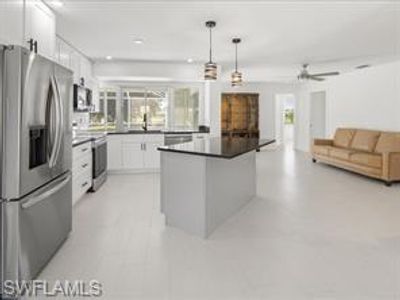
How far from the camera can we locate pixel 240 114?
38.4 ft

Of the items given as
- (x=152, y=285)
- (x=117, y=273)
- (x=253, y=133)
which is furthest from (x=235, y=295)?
(x=253, y=133)

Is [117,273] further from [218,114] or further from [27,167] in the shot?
[218,114]

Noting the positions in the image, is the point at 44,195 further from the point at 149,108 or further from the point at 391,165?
the point at 149,108

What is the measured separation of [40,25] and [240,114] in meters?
8.84

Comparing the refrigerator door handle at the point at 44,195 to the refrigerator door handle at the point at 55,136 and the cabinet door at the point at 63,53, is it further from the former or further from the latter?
the cabinet door at the point at 63,53

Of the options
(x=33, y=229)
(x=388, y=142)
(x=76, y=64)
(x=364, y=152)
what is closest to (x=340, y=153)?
(x=364, y=152)

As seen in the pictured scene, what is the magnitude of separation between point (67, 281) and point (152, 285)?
0.65 m

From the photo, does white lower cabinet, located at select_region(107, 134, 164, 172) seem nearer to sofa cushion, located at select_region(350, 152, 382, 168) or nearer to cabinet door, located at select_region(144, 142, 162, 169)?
cabinet door, located at select_region(144, 142, 162, 169)

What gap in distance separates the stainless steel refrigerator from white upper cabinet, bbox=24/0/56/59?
90 centimetres

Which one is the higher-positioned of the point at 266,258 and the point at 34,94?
the point at 34,94

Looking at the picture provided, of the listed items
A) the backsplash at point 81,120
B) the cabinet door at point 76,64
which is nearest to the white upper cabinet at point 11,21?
the cabinet door at point 76,64

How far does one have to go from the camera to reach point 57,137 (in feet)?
8.65

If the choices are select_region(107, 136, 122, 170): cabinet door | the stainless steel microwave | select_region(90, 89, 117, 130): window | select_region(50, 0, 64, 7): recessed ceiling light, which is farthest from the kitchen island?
select_region(90, 89, 117, 130): window

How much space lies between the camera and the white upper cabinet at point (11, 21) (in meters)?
2.71
